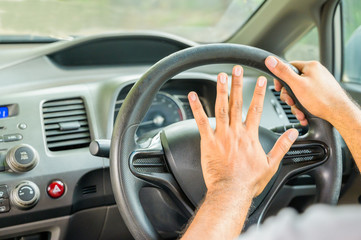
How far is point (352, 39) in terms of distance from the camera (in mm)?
2109

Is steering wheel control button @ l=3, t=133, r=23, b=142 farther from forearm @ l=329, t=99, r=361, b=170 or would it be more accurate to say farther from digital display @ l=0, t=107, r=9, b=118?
forearm @ l=329, t=99, r=361, b=170

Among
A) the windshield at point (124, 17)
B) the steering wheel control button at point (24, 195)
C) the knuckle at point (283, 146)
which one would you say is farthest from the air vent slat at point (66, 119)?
the knuckle at point (283, 146)

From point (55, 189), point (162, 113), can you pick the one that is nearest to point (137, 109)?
point (55, 189)

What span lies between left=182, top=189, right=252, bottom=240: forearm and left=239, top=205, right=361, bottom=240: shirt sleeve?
9cm

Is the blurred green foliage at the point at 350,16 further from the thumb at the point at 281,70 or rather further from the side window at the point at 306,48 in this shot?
the thumb at the point at 281,70

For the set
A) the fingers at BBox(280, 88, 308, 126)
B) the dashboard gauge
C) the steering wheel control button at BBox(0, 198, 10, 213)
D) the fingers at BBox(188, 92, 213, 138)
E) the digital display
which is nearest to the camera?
the fingers at BBox(188, 92, 213, 138)

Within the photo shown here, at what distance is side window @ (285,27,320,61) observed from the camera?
2215 millimetres

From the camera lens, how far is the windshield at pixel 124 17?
209cm

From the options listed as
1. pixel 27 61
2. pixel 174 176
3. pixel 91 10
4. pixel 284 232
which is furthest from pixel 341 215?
pixel 91 10

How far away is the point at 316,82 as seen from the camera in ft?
4.14

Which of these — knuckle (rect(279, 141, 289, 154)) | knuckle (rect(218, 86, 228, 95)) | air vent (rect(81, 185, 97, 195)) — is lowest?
air vent (rect(81, 185, 97, 195))

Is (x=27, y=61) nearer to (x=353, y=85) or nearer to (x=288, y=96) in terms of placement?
(x=288, y=96)

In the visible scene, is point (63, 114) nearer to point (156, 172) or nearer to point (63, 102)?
point (63, 102)

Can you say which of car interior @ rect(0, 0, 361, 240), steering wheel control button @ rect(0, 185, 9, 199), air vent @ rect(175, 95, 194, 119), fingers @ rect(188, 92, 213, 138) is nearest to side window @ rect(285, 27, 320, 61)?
car interior @ rect(0, 0, 361, 240)
